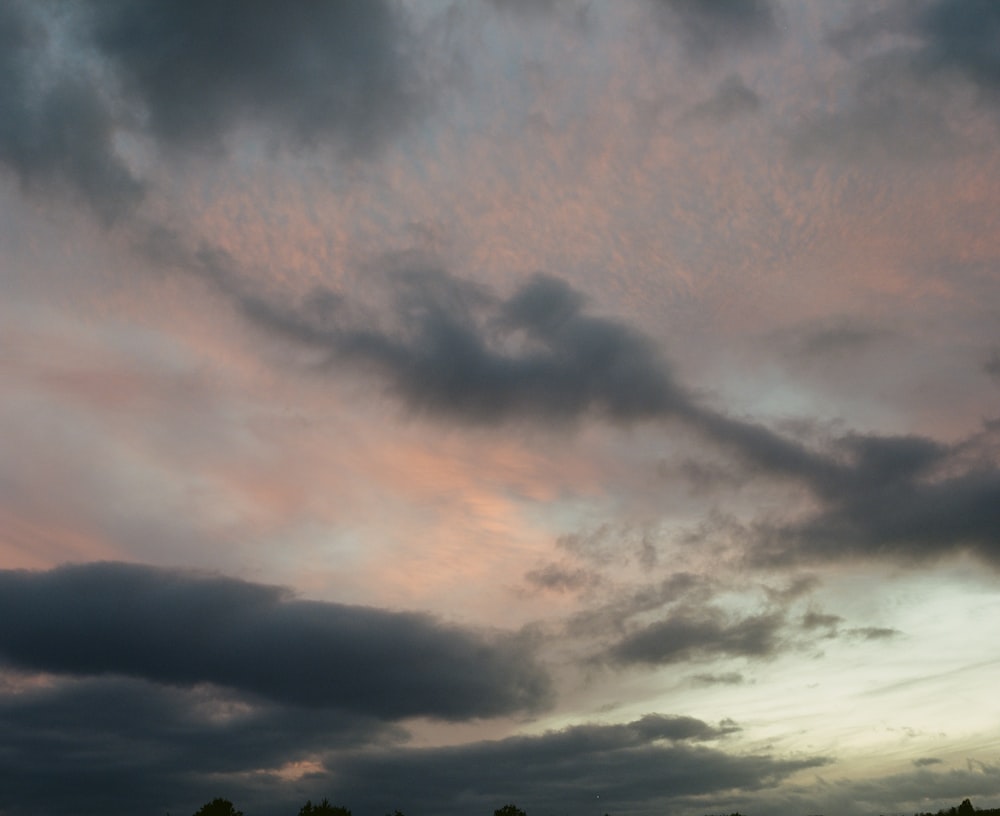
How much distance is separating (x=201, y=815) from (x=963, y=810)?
476ft

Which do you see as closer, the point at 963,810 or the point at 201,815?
the point at 963,810

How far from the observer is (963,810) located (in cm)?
18238

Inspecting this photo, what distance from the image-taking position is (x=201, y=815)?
19988cm
